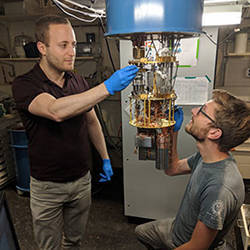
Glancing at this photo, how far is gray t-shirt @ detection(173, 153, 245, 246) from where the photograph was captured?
3.73 ft

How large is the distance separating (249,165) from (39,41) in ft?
8.86

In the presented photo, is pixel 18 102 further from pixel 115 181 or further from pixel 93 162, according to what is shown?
pixel 115 181

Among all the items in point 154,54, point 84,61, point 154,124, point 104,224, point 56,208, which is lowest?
point 104,224

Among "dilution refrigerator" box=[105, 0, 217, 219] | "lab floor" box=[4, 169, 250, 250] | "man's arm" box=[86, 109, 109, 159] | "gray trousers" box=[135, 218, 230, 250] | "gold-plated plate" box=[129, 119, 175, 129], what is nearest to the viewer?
"dilution refrigerator" box=[105, 0, 217, 219]

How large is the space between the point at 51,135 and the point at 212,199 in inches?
38.1

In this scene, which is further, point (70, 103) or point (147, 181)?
point (147, 181)

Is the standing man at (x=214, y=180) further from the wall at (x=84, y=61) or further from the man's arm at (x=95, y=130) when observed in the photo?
the wall at (x=84, y=61)

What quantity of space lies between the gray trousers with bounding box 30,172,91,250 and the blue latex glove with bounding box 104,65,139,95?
77 cm

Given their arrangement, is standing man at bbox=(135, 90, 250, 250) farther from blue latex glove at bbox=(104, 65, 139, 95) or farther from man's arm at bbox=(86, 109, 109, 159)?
man's arm at bbox=(86, 109, 109, 159)

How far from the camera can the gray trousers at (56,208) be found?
1.52 m

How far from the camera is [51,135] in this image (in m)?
1.45

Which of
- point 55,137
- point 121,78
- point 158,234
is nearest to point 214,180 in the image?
point 158,234

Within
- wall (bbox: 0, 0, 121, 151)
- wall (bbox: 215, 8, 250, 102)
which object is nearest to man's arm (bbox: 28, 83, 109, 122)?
wall (bbox: 0, 0, 121, 151)

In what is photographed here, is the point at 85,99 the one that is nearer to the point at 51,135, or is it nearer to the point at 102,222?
the point at 51,135
